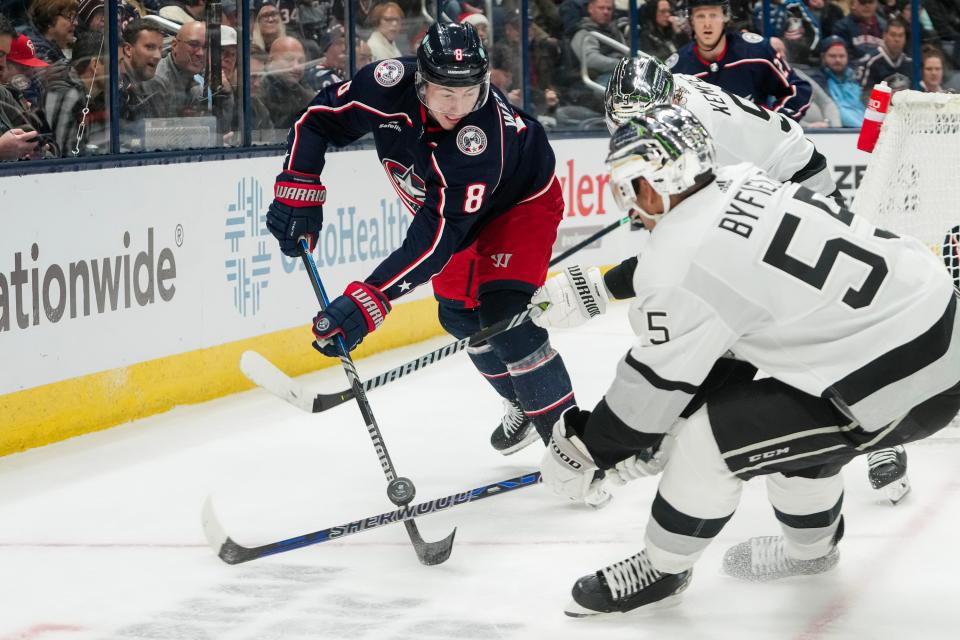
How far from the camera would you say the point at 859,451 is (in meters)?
2.19

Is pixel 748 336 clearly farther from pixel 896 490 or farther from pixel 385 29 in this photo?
pixel 385 29

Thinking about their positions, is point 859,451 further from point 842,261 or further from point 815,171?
point 815,171

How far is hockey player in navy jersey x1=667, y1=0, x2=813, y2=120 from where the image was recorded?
416cm

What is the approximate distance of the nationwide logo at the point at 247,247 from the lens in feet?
14.2

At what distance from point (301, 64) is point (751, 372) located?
3141 millimetres

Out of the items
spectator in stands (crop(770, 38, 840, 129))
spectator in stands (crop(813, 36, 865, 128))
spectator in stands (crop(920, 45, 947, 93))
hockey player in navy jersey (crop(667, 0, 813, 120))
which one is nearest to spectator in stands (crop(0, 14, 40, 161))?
hockey player in navy jersey (crop(667, 0, 813, 120))

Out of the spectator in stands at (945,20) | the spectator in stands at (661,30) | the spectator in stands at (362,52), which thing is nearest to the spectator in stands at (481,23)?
the spectator in stands at (362,52)

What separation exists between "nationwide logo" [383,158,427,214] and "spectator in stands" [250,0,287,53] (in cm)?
176

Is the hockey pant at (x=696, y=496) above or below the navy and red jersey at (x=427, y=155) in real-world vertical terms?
below

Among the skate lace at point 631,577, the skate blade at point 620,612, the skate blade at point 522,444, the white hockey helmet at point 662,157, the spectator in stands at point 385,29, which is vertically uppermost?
the white hockey helmet at point 662,157

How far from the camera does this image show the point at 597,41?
641cm

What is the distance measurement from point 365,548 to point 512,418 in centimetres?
76

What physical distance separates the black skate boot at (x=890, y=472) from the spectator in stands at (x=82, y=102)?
2.42 meters

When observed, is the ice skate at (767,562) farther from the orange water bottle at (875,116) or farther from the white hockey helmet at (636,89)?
the orange water bottle at (875,116)
